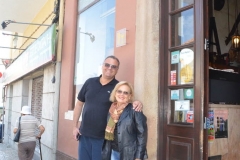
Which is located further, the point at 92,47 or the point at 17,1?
the point at 17,1

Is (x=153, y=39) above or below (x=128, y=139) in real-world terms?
above

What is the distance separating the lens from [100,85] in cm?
353

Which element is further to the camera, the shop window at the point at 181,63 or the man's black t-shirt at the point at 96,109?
the man's black t-shirt at the point at 96,109

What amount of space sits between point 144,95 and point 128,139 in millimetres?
746

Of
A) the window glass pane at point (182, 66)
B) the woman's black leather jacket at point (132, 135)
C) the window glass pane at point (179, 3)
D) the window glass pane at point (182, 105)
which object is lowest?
the woman's black leather jacket at point (132, 135)

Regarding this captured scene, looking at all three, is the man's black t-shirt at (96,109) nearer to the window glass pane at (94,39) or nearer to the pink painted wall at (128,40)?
the pink painted wall at (128,40)

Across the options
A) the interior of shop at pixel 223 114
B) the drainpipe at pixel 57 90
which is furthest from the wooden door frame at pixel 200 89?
the drainpipe at pixel 57 90

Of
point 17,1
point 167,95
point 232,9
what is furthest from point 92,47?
point 17,1

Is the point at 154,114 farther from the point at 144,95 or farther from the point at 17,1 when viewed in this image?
the point at 17,1

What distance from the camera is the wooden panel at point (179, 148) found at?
3.05m

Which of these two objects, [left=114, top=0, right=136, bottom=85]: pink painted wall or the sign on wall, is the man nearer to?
[left=114, top=0, right=136, bottom=85]: pink painted wall

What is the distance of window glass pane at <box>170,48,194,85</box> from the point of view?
3154 millimetres

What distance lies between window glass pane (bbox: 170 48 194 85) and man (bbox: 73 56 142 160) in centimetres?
71

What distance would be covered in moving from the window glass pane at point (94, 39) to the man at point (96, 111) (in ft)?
3.85
